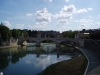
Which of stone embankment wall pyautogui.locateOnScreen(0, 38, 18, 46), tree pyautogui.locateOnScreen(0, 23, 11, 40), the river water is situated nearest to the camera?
the river water

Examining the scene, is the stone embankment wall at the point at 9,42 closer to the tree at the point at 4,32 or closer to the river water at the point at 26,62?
the tree at the point at 4,32

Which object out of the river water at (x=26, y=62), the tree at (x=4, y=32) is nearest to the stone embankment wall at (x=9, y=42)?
the tree at (x=4, y=32)

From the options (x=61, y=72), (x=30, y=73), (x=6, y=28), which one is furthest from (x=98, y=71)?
(x=6, y=28)

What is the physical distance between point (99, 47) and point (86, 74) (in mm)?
14454

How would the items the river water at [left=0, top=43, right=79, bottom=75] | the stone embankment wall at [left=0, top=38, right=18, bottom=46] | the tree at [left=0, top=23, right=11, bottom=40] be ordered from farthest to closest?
the stone embankment wall at [left=0, top=38, right=18, bottom=46], the tree at [left=0, top=23, right=11, bottom=40], the river water at [left=0, top=43, right=79, bottom=75]

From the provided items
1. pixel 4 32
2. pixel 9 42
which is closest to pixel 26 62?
pixel 4 32

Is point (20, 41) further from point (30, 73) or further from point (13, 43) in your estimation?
point (30, 73)

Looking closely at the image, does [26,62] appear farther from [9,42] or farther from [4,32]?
[9,42]

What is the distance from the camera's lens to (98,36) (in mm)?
45094

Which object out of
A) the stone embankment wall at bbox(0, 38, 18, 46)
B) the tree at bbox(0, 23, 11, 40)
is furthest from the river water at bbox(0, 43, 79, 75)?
the stone embankment wall at bbox(0, 38, 18, 46)

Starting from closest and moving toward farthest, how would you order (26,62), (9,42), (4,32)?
(26,62), (4,32), (9,42)

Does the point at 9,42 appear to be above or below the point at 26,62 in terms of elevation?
above

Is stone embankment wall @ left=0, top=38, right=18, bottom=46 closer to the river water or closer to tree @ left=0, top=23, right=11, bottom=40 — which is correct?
tree @ left=0, top=23, right=11, bottom=40

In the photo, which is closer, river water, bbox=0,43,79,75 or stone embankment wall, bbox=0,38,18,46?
river water, bbox=0,43,79,75
